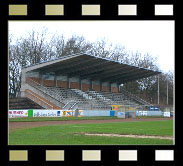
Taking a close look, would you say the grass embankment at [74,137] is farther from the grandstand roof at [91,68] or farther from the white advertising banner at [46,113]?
the grandstand roof at [91,68]

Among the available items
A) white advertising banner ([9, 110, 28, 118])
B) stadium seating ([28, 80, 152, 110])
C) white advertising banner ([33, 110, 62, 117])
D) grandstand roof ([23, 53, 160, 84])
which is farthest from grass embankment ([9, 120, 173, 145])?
stadium seating ([28, 80, 152, 110])

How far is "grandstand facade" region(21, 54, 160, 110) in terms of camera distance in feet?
163

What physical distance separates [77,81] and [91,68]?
276 inches

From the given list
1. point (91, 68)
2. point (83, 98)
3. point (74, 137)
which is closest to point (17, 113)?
point (83, 98)

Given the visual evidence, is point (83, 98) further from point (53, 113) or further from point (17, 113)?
point (17, 113)

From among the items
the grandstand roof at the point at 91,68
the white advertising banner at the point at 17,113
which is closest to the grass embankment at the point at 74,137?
the white advertising banner at the point at 17,113

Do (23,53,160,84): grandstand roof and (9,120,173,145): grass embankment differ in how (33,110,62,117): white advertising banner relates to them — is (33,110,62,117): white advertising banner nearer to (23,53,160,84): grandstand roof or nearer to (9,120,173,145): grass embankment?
(23,53,160,84): grandstand roof

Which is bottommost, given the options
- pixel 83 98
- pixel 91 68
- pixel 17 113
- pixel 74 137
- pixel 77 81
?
pixel 17 113

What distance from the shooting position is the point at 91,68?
2135 inches

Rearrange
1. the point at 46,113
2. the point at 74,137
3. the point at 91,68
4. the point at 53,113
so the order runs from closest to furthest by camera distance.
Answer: the point at 74,137
the point at 46,113
the point at 53,113
the point at 91,68

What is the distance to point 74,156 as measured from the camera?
5160 mm

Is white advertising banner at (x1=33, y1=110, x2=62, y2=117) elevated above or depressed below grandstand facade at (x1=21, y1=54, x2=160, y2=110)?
below

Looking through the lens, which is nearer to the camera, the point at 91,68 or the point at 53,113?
the point at 53,113
